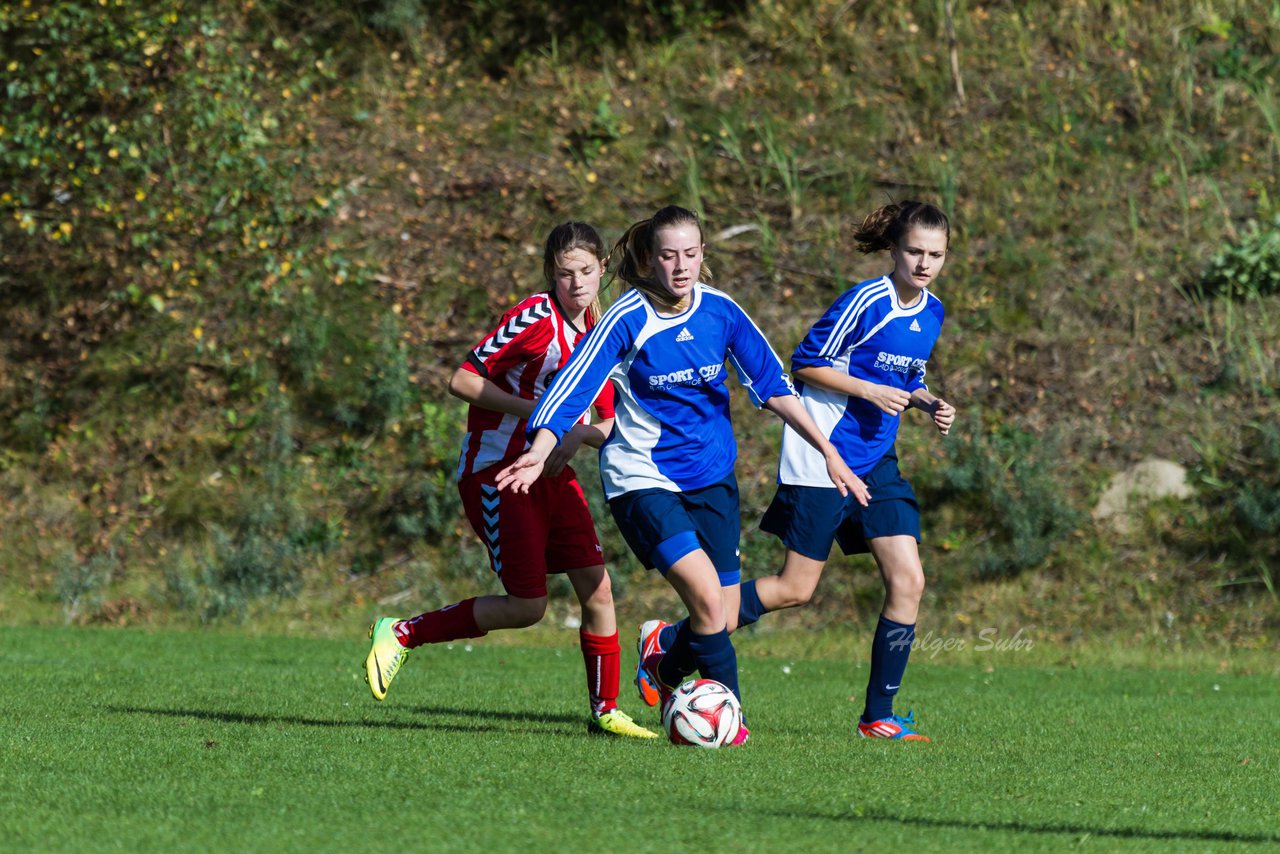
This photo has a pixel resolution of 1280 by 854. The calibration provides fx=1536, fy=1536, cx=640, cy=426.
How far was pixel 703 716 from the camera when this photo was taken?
575 centimetres

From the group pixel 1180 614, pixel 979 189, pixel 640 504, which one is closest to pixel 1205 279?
pixel 979 189

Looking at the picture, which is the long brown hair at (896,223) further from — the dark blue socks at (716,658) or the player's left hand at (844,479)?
the dark blue socks at (716,658)

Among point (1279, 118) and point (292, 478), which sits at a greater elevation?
point (1279, 118)

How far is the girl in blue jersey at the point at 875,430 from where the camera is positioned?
6.32m

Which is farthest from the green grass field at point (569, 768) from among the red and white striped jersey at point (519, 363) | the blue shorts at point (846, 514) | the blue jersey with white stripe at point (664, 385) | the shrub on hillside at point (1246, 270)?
the shrub on hillside at point (1246, 270)

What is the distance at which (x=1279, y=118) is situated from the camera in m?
14.3

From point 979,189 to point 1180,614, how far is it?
4.81m

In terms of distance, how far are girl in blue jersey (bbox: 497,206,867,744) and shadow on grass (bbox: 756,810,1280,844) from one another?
57.2 inches

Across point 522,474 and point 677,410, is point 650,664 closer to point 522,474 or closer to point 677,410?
point 677,410

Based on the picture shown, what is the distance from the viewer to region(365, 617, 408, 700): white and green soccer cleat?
6.34 metres

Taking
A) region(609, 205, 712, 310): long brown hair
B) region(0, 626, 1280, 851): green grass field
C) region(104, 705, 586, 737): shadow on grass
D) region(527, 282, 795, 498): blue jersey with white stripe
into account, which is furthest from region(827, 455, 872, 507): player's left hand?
region(104, 705, 586, 737): shadow on grass

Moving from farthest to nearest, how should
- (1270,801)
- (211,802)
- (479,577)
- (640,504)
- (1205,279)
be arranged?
(1205,279)
(479,577)
(640,504)
(1270,801)
(211,802)

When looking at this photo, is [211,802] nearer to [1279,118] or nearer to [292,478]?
[292,478]

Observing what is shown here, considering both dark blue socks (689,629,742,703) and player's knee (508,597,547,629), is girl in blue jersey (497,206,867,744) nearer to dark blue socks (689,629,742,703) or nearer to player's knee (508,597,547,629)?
dark blue socks (689,629,742,703)
